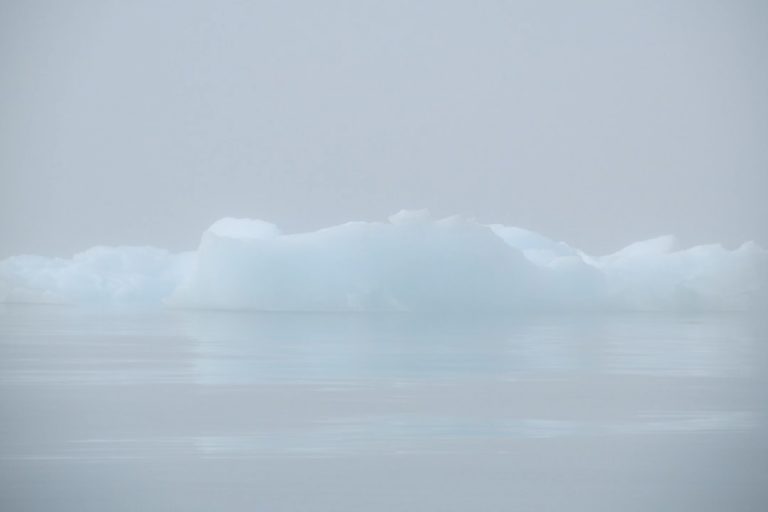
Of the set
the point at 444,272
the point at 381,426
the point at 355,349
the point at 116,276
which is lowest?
the point at 381,426

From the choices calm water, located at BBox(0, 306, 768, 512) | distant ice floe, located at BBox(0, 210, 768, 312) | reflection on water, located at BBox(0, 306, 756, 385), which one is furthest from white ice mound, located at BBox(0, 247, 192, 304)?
calm water, located at BBox(0, 306, 768, 512)

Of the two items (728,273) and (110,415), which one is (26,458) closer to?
(110,415)

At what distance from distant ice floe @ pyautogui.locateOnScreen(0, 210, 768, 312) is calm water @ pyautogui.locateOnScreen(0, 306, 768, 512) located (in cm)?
771

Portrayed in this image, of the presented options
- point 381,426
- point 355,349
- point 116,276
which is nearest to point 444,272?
point 116,276

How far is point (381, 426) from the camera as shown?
698 cm

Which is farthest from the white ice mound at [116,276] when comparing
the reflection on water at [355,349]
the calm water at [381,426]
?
the calm water at [381,426]

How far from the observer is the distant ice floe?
69.1 ft

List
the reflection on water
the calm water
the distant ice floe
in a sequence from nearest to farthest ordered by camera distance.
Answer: the calm water, the reflection on water, the distant ice floe

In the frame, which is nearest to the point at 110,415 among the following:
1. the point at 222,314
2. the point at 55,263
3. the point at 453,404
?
the point at 453,404

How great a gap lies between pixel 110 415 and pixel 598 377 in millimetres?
3993

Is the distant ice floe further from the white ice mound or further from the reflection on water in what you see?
the reflection on water

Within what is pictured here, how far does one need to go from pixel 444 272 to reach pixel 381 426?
14.6 meters

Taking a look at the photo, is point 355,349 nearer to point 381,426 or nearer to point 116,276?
point 381,426

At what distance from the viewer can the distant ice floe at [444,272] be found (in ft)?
69.1
